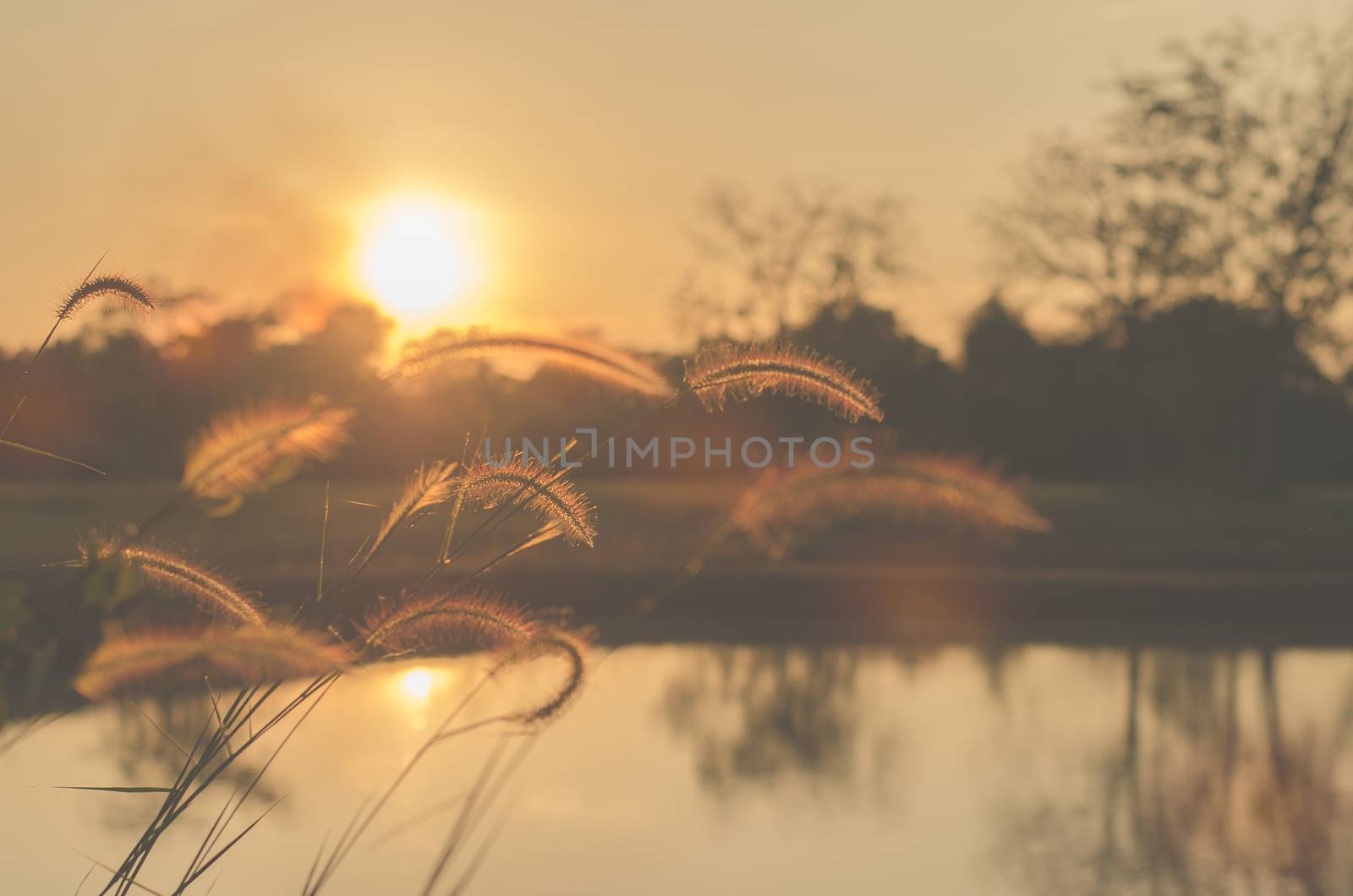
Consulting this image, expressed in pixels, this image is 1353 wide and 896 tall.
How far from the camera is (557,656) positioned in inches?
56.7

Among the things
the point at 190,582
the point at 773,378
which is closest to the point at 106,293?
the point at 190,582

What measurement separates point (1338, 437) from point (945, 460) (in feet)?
57.0

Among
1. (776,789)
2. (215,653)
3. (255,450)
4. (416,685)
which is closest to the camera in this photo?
(215,653)

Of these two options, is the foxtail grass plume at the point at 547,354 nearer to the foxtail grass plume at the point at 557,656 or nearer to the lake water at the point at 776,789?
the foxtail grass plume at the point at 557,656

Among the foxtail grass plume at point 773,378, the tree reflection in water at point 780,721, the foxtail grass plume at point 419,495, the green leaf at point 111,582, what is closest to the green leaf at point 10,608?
the green leaf at point 111,582

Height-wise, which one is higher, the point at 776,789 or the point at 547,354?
the point at 547,354

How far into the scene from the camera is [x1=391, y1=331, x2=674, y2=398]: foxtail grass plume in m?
1.41

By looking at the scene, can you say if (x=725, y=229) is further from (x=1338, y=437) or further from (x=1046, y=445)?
(x=1338, y=437)

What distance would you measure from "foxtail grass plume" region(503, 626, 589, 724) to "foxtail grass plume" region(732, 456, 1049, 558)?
242mm

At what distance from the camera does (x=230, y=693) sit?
465cm

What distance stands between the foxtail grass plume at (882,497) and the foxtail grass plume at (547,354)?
0.18m

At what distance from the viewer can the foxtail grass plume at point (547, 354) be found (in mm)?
1407

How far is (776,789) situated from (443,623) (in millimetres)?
2359

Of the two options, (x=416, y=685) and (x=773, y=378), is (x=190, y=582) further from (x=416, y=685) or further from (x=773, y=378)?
(x=416, y=685)
